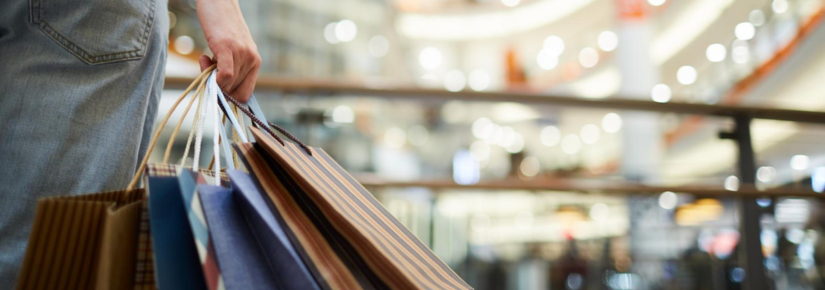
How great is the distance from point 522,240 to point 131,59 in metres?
2.10

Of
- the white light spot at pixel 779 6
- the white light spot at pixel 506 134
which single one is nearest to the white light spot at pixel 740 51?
the white light spot at pixel 779 6

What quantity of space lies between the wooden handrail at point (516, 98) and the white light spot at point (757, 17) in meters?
10.1

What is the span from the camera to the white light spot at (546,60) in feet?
83.5

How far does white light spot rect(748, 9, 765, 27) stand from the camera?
1096 centimetres

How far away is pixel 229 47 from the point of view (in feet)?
2.92

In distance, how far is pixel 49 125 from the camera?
2.68ft

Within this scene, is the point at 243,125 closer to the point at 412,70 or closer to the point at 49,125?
the point at 49,125

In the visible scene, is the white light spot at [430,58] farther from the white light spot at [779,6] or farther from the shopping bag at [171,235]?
the shopping bag at [171,235]

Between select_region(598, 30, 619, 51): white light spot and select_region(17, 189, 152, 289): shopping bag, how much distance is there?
69.5 ft

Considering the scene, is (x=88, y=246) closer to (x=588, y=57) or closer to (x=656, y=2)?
(x=656, y=2)

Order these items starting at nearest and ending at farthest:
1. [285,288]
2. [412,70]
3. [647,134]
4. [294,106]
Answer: [285,288] → [294,106] → [647,134] → [412,70]

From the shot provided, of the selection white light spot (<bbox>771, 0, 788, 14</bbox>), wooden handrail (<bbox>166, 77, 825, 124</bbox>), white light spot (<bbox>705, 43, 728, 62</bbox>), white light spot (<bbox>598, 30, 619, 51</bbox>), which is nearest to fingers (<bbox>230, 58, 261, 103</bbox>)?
wooden handrail (<bbox>166, 77, 825, 124</bbox>)

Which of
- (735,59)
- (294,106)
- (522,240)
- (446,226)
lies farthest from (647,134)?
(735,59)

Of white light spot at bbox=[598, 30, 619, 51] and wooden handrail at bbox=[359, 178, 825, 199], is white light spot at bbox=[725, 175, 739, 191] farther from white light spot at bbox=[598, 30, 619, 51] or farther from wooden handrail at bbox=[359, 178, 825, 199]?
white light spot at bbox=[598, 30, 619, 51]
